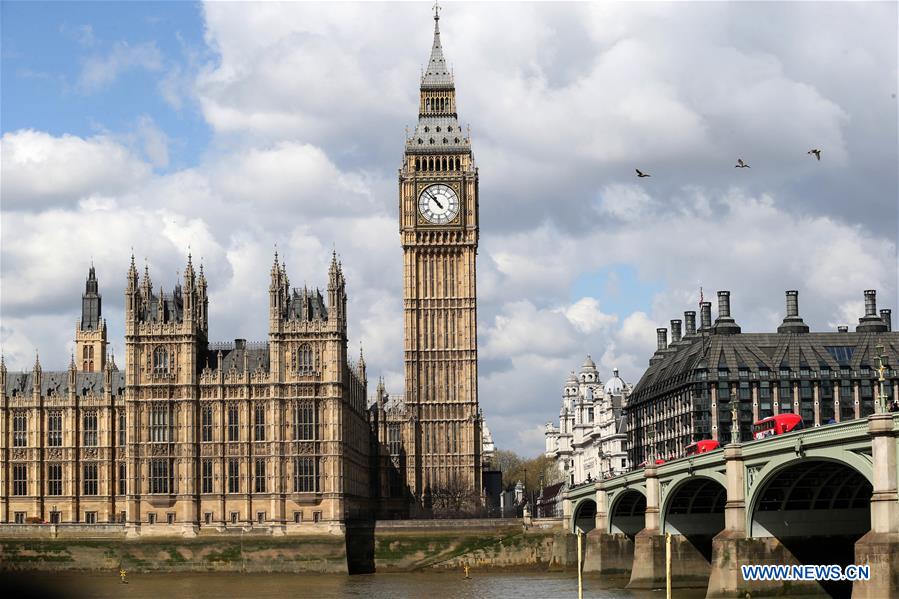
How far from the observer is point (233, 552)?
13288 centimetres

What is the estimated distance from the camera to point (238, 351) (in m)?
140

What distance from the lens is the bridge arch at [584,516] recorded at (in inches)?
5733

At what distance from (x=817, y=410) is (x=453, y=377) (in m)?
37.4

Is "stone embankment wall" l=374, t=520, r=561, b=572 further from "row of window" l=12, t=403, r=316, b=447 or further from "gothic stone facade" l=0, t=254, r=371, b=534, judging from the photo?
"row of window" l=12, t=403, r=316, b=447

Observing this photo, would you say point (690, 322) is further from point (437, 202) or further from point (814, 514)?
point (814, 514)

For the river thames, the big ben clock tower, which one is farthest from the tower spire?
the river thames

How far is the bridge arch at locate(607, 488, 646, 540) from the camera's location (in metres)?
130

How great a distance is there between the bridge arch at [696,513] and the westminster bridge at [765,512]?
9 centimetres

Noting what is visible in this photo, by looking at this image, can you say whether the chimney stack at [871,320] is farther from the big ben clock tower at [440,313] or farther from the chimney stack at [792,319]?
the big ben clock tower at [440,313]

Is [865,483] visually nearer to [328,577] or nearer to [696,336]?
[328,577]

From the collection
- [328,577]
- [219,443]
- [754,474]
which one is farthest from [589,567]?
[754,474]

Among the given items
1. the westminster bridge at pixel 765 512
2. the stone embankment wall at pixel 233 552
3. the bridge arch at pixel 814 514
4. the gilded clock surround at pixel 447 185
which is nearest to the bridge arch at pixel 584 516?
the stone embankment wall at pixel 233 552

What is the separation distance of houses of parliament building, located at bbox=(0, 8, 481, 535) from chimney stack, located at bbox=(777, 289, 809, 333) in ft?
114

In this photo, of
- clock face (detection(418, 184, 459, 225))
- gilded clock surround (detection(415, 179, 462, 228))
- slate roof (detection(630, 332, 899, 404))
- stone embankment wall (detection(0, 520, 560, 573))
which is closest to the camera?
stone embankment wall (detection(0, 520, 560, 573))
